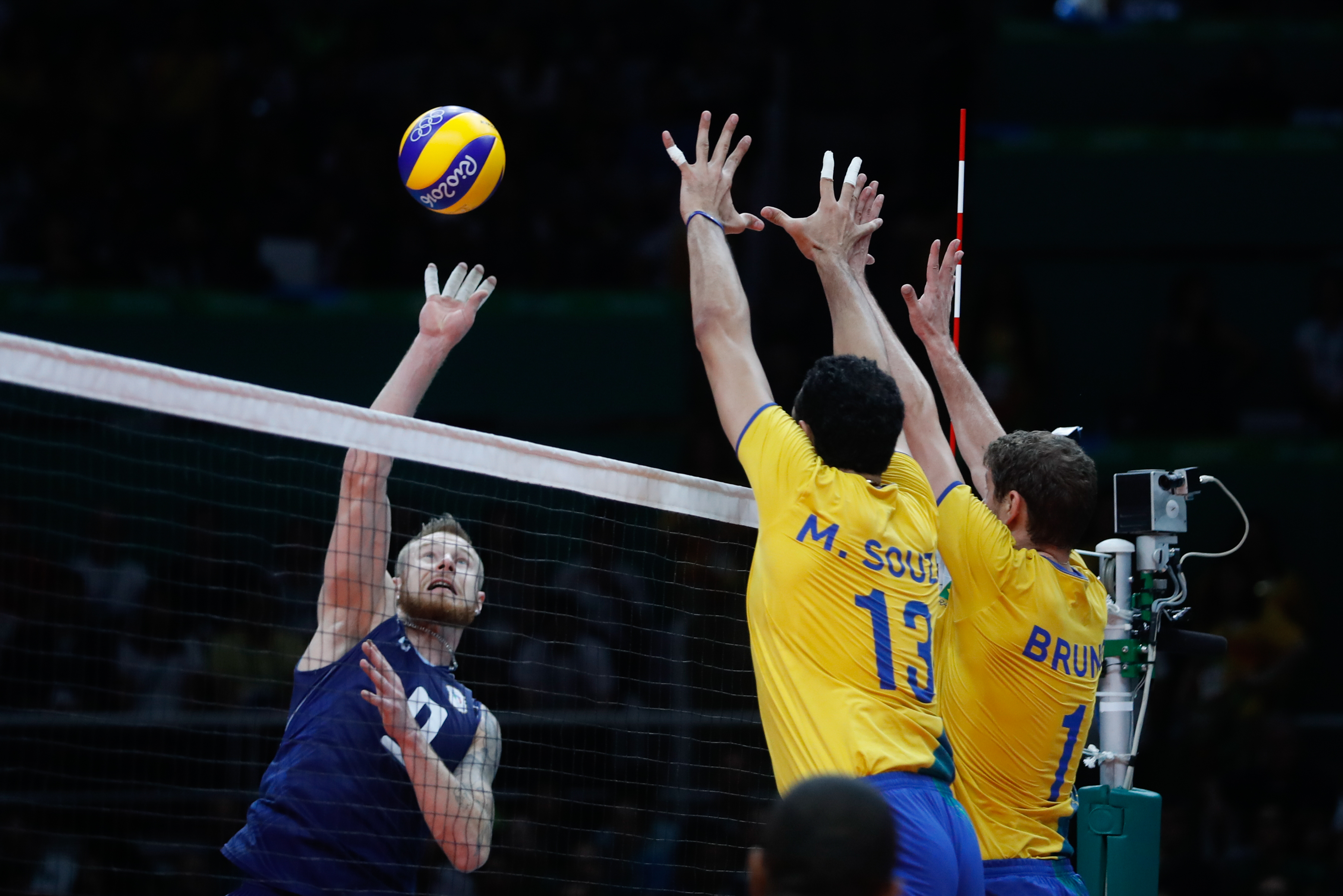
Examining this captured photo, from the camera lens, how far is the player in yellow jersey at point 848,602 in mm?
4168

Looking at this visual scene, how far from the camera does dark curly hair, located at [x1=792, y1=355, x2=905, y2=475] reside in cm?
431

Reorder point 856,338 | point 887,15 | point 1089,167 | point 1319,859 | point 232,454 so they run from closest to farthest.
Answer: point 856,338, point 1319,859, point 232,454, point 1089,167, point 887,15

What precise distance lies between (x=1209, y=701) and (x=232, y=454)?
23.2 ft

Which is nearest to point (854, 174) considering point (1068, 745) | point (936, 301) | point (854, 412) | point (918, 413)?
point (936, 301)

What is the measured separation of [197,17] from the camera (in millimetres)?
13672

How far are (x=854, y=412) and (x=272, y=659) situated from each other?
18.8 ft

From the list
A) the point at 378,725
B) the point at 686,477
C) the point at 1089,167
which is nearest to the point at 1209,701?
the point at 1089,167

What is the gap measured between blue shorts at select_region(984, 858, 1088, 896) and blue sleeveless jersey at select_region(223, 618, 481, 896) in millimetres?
1791

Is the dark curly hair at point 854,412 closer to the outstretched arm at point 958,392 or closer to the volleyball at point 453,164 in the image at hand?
the outstretched arm at point 958,392

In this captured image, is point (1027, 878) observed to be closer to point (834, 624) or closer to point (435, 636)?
point (834, 624)

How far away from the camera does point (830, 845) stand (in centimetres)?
275

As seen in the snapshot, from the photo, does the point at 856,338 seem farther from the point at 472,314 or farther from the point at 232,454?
the point at 232,454

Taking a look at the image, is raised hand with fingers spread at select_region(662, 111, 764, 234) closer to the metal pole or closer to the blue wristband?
the blue wristband

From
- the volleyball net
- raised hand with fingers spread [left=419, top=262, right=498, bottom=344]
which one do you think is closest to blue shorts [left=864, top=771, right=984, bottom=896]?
raised hand with fingers spread [left=419, top=262, right=498, bottom=344]
